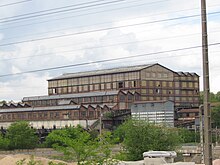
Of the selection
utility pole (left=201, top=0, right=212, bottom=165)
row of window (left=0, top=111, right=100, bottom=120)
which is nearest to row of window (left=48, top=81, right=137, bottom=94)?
row of window (left=0, top=111, right=100, bottom=120)

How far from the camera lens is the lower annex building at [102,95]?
8881 cm

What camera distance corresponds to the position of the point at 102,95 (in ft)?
317

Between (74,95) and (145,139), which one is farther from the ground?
(74,95)

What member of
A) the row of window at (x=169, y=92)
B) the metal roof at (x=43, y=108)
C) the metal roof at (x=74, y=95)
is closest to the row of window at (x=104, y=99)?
the metal roof at (x=74, y=95)

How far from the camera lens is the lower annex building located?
8881 cm

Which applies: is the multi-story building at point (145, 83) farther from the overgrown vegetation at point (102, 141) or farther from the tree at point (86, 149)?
the tree at point (86, 149)

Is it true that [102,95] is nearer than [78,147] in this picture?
No

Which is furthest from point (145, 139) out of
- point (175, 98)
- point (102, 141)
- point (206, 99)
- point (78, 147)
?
point (175, 98)

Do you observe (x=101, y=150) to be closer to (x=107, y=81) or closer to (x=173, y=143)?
(x=173, y=143)

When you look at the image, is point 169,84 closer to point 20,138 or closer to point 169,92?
point 169,92

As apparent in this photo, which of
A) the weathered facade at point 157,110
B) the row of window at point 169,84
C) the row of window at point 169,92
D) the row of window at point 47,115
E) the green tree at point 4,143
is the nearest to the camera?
the green tree at point 4,143

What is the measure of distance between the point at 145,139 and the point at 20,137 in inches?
1491

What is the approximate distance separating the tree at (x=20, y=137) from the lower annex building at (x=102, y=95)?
433 inches

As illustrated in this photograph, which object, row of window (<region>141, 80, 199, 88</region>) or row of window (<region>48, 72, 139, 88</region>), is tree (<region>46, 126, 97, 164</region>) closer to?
row of window (<region>48, 72, 139, 88</region>)
